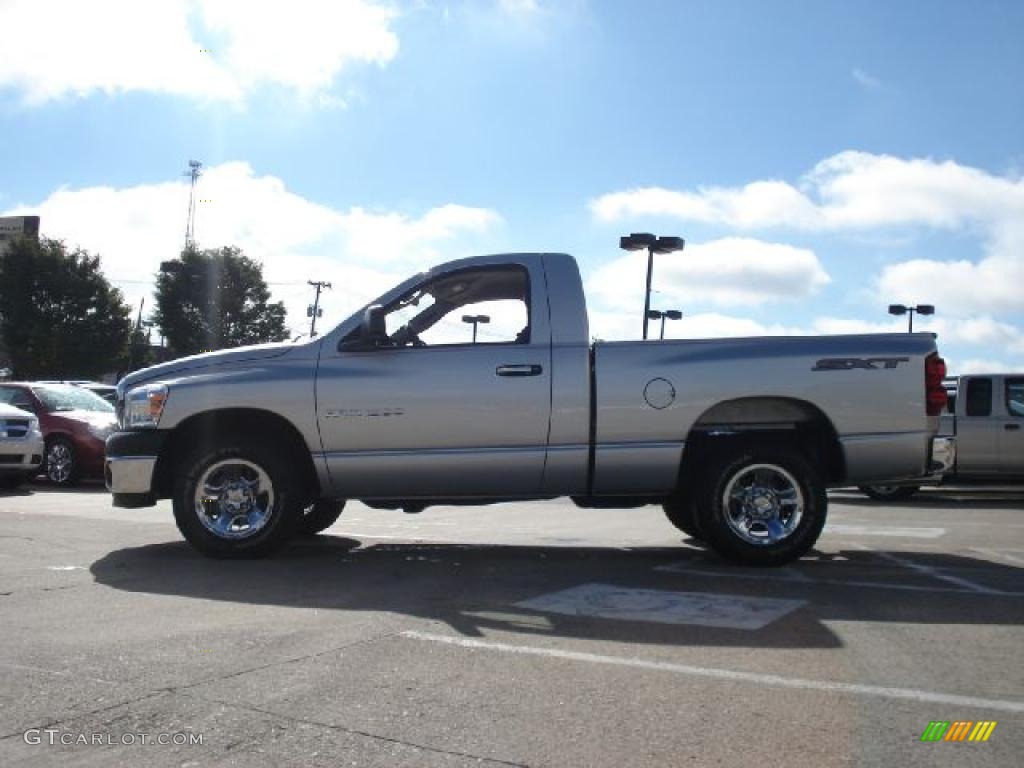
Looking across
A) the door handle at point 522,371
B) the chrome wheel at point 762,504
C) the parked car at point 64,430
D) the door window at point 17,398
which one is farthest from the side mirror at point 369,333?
the door window at point 17,398

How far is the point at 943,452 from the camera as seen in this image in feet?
22.6

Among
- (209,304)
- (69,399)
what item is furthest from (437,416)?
(209,304)

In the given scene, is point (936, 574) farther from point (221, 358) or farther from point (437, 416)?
point (221, 358)

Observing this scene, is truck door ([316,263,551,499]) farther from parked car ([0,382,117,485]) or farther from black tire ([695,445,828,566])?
parked car ([0,382,117,485])

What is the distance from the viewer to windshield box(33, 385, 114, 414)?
15.2 metres

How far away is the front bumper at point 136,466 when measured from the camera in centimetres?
685

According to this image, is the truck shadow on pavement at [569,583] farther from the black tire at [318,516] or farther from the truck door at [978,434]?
the truck door at [978,434]

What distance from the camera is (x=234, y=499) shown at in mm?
6918

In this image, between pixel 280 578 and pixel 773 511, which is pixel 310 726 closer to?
pixel 280 578

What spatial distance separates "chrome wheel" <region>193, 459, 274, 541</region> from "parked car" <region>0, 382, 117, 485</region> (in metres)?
8.45

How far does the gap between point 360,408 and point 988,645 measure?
4.14 meters

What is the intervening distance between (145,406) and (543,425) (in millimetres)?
2912

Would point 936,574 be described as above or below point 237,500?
below

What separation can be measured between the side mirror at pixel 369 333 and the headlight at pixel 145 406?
136 cm
